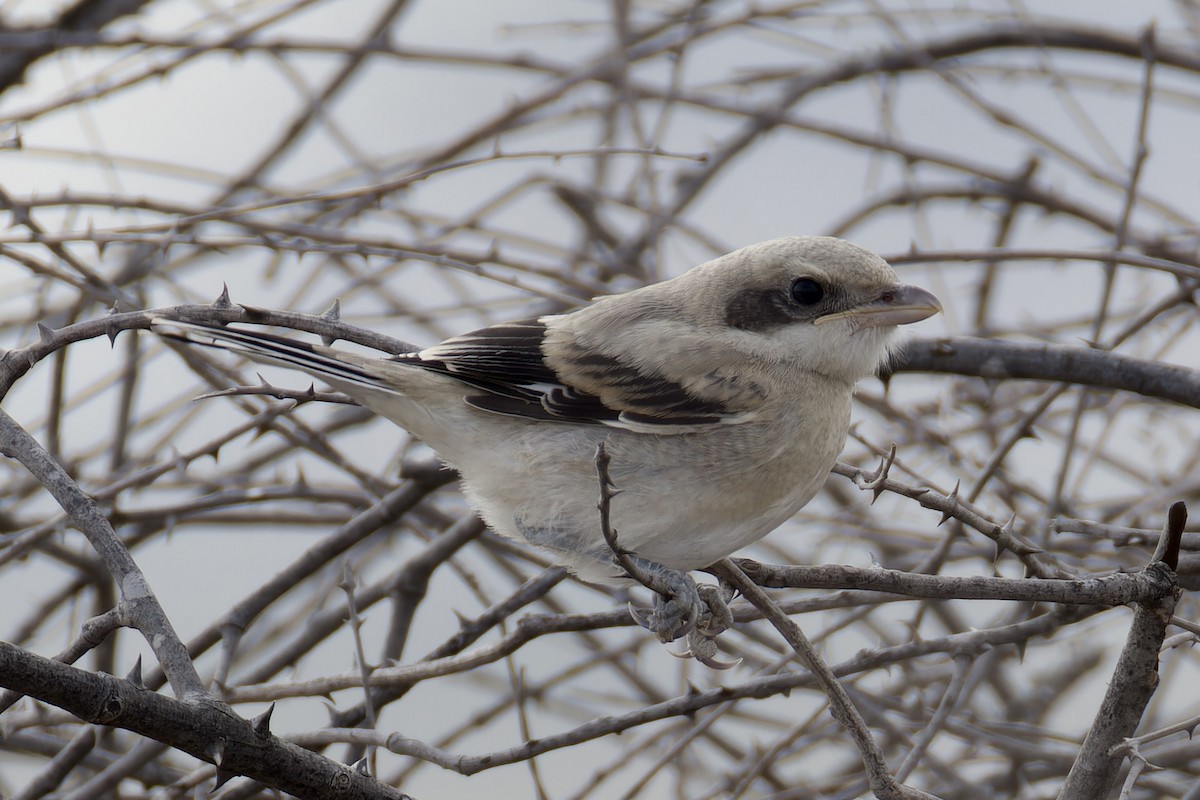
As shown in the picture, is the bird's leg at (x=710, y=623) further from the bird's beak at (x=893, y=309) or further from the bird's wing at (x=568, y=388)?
the bird's beak at (x=893, y=309)

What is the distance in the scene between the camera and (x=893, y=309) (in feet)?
10.2

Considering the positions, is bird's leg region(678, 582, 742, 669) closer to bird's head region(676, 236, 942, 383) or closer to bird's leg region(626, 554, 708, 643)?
bird's leg region(626, 554, 708, 643)

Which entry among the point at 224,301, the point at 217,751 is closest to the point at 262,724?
the point at 217,751

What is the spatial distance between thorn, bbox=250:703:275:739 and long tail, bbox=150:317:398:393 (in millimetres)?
944

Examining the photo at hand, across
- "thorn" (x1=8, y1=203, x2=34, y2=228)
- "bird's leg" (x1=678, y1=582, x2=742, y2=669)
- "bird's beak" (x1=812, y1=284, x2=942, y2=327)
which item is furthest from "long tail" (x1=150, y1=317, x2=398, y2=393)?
"bird's beak" (x1=812, y1=284, x2=942, y2=327)

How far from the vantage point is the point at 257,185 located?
4.41m

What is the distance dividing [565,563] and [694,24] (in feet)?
8.94

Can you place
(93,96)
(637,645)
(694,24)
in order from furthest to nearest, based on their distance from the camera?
(694,24) → (637,645) → (93,96)

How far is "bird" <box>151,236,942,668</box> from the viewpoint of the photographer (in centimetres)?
282

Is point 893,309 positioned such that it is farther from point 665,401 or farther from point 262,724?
point 262,724

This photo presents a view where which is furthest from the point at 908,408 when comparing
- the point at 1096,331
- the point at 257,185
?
the point at 257,185

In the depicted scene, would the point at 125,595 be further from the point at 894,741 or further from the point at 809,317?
the point at 894,741

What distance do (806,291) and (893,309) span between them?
249 millimetres

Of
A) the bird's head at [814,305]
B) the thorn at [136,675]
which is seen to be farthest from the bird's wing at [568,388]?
the thorn at [136,675]
